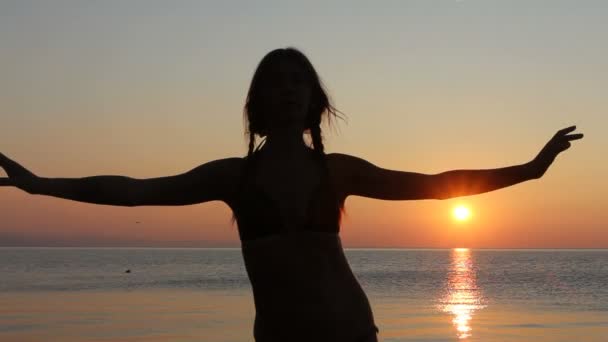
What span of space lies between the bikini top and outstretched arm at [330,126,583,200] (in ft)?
0.36

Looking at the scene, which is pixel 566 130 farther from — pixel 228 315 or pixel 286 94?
pixel 228 315

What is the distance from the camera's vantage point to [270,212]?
3.60 meters

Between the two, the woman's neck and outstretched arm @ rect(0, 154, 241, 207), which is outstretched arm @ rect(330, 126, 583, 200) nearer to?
the woman's neck

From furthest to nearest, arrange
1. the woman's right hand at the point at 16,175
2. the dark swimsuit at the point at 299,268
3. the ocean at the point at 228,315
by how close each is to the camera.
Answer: the ocean at the point at 228,315, the woman's right hand at the point at 16,175, the dark swimsuit at the point at 299,268

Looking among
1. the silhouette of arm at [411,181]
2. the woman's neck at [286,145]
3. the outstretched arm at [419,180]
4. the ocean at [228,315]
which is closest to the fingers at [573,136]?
the outstretched arm at [419,180]

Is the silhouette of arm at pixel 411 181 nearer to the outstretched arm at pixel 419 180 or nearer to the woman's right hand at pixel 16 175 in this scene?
the outstretched arm at pixel 419 180

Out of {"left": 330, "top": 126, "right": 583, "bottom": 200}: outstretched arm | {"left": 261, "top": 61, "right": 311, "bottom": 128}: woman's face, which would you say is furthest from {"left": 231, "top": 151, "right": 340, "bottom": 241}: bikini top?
{"left": 261, "top": 61, "right": 311, "bottom": 128}: woman's face

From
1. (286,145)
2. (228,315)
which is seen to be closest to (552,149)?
(286,145)

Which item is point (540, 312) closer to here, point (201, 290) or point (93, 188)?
point (201, 290)

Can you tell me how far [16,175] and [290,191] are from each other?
112 cm

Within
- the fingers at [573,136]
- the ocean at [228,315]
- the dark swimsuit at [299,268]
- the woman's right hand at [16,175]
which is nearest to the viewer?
the dark swimsuit at [299,268]

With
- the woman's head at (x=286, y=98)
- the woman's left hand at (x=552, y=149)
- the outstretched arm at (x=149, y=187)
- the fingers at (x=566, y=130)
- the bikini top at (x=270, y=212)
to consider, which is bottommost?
the bikini top at (x=270, y=212)

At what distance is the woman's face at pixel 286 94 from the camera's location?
3.77m

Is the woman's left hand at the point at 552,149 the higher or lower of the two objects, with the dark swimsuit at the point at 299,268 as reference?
higher
